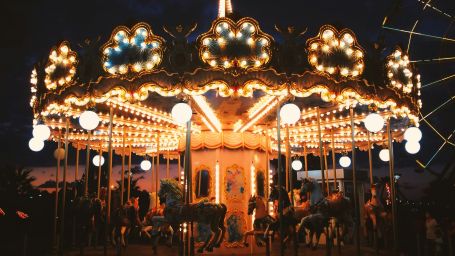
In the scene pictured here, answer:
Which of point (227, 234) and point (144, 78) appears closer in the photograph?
point (144, 78)

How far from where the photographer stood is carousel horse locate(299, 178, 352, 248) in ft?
30.5

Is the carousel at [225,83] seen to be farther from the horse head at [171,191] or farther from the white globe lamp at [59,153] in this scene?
the white globe lamp at [59,153]

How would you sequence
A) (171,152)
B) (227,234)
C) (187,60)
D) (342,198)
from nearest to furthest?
(187,60) → (342,198) → (227,234) → (171,152)

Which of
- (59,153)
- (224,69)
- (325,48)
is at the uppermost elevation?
(325,48)

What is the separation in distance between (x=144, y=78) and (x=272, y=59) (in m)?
2.23

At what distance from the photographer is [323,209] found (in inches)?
367

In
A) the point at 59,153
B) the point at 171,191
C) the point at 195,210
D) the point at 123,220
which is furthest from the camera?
the point at 59,153

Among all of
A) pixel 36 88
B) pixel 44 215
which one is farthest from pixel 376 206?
pixel 44 215

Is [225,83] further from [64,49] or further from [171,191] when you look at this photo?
[64,49]

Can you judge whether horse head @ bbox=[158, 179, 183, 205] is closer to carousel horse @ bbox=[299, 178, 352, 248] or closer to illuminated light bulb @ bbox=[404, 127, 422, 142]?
carousel horse @ bbox=[299, 178, 352, 248]

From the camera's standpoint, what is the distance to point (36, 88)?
9.69m

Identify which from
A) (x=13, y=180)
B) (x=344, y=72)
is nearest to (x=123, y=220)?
(x=344, y=72)

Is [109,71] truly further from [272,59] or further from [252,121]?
[252,121]

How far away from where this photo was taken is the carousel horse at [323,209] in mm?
9297
